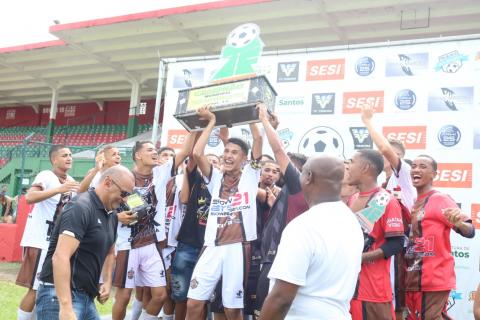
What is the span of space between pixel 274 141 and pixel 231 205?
0.85 m

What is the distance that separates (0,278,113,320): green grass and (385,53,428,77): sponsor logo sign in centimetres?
476

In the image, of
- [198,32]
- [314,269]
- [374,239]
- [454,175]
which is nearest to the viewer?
[314,269]

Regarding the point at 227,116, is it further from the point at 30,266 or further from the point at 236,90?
the point at 30,266

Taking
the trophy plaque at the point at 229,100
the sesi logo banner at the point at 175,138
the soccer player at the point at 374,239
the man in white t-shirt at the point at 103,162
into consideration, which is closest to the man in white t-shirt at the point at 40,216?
the man in white t-shirt at the point at 103,162

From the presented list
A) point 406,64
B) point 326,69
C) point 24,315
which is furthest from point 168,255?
point 406,64

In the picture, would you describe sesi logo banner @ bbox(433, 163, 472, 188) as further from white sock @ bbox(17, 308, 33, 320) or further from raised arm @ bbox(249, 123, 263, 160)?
white sock @ bbox(17, 308, 33, 320)

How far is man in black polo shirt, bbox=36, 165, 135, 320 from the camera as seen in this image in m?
2.55

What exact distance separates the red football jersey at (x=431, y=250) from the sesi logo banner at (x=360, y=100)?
6.30ft

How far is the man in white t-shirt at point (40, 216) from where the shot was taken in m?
4.52

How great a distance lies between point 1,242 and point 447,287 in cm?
970

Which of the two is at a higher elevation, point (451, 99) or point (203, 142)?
point (451, 99)

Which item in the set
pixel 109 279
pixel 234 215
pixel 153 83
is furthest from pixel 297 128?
pixel 153 83

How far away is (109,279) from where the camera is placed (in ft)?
10.8

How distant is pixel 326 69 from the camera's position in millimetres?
5797
